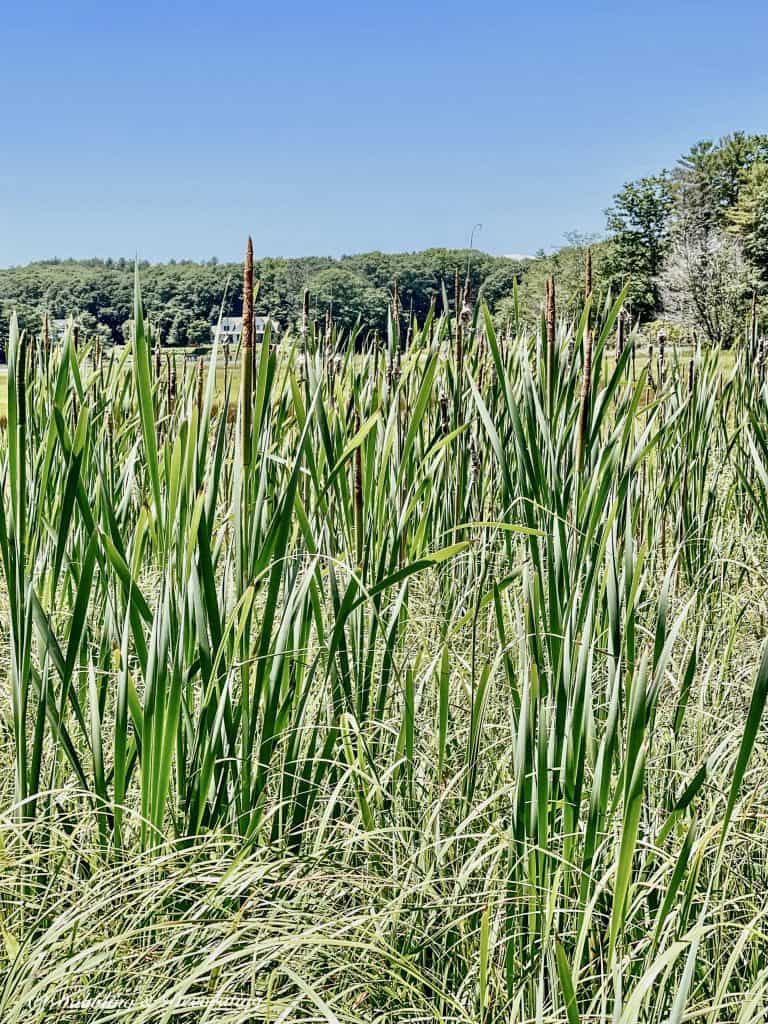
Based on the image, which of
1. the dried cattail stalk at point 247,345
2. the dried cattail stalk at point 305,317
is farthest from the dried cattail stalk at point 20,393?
the dried cattail stalk at point 305,317

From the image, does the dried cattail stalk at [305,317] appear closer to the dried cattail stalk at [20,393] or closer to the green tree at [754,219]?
the dried cattail stalk at [20,393]

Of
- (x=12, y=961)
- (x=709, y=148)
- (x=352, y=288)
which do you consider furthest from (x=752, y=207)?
(x=12, y=961)

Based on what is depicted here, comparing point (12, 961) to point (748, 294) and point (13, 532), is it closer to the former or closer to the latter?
point (13, 532)

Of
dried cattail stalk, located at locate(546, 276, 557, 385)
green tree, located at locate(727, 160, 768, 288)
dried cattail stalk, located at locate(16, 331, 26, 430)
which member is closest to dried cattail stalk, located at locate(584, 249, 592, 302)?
dried cattail stalk, located at locate(546, 276, 557, 385)

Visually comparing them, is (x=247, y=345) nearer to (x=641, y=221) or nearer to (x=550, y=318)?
(x=550, y=318)

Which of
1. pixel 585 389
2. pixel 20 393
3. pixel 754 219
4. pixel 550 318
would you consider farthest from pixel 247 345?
pixel 754 219

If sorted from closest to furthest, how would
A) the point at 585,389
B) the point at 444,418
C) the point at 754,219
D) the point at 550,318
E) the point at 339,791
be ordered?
the point at 339,791 → the point at 585,389 → the point at 550,318 → the point at 444,418 → the point at 754,219

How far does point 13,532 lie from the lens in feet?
4.32

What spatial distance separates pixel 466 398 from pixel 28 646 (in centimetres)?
155

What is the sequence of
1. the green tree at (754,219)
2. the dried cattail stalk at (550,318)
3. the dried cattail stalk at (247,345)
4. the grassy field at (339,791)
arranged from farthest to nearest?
the green tree at (754,219), the dried cattail stalk at (550,318), the dried cattail stalk at (247,345), the grassy field at (339,791)

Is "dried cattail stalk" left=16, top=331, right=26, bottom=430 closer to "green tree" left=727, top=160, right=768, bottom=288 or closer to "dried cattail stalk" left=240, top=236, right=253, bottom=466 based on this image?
"dried cattail stalk" left=240, top=236, right=253, bottom=466

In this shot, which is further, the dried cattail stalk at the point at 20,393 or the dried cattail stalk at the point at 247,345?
the dried cattail stalk at the point at 20,393

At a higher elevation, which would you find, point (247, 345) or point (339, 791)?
point (247, 345)

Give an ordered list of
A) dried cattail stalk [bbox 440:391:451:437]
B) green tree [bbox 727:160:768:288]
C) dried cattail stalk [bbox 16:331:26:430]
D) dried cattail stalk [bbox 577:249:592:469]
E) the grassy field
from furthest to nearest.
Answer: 1. green tree [bbox 727:160:768:288]
2. dried cattail stalk [bbox 440:391:451:437]
3. dried cattail stalk [bbox 577:249:592:469]
4. dried cattail stalk [bbox 16:331:26:430]
5. the grassy field
